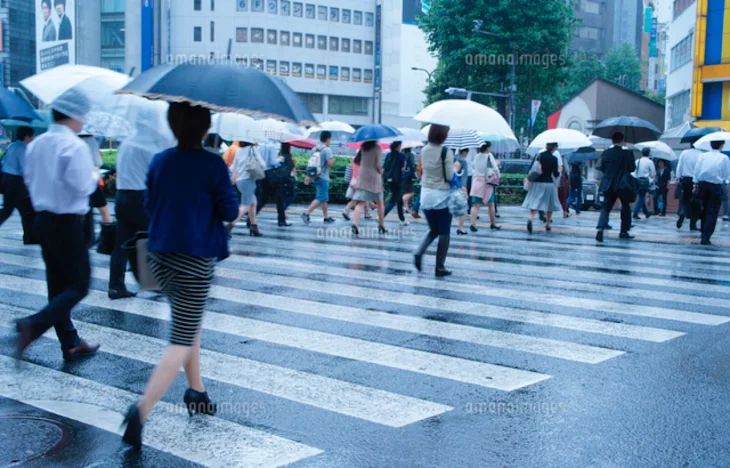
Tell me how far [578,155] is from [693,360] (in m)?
21.2

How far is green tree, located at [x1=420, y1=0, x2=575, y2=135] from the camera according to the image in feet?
152

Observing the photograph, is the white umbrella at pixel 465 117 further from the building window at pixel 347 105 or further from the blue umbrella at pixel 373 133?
the building window at pixel 347 105

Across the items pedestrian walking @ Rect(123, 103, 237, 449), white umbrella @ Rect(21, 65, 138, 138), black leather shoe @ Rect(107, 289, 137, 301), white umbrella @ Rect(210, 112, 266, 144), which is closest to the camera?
pedestrian walking @ Rect(123, 103, 237, 449)

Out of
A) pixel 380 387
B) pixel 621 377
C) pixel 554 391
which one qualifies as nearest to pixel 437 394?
pixel 380 387

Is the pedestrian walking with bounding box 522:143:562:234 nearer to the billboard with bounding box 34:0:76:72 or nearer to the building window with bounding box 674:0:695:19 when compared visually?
the building window with bounding box 674:0:695:19

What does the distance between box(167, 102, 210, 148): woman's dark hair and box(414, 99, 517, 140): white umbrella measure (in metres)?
6.03

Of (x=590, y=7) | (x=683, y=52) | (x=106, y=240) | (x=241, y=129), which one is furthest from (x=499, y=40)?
(x=590, y=7)

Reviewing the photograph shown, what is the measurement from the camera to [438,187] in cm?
986

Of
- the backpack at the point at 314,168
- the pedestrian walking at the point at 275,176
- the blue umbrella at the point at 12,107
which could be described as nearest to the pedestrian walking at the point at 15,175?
the blue umbrella at the point at 12,107

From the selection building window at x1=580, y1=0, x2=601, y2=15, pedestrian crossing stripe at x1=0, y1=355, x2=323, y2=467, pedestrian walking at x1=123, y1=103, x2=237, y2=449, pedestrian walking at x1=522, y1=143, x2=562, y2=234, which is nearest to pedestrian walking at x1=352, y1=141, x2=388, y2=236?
pedestrian walking at x1=522, y1=143, x2=562, y2=234

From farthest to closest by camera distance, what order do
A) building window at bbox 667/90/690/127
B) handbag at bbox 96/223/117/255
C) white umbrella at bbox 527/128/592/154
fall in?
building window at bbox 667/90/690/127 < white umbrella at bbox 527/128/592/154 < handbag at bbox 96/223/117/255

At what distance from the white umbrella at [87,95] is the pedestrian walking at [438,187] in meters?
3.65

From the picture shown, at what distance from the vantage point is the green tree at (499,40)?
152 ft

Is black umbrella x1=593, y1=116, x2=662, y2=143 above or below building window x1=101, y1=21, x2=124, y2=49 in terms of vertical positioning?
below
